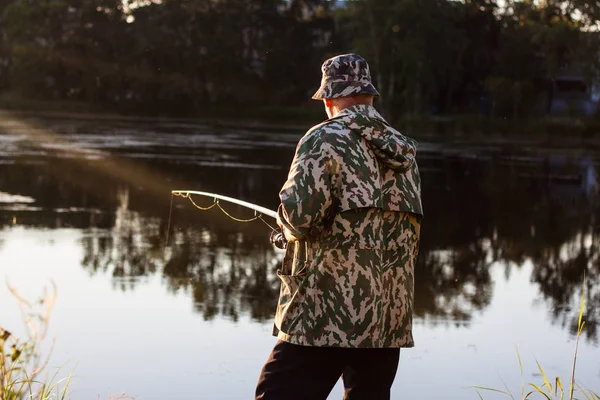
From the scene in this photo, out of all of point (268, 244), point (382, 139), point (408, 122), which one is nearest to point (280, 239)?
point (382, 139)

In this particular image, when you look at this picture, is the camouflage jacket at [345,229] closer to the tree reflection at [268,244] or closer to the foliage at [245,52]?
the tree reflection at [268,244]

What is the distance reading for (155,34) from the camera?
230 feet

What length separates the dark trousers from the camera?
14.8 ft

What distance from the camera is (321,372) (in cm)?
453

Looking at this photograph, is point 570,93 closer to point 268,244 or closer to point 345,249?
point 268,244

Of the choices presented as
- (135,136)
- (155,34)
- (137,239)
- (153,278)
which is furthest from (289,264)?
(155,34)

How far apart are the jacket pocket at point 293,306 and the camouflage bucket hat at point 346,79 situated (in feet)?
2.27

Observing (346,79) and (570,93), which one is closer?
(346,79)

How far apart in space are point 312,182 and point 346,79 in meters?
Result: 0.43

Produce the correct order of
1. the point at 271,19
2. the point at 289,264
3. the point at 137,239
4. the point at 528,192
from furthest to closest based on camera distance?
the point at 271,19 < the point at 528,192 < the point at 137,239 < the point at 289,264

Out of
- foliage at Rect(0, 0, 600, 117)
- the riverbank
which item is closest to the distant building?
foliage at Rect(0, 0, 600, 117)

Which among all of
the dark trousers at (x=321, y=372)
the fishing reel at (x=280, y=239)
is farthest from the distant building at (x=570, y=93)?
the dark trousers at (x=321, y=372)

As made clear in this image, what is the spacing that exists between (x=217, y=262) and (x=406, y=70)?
5106 cm

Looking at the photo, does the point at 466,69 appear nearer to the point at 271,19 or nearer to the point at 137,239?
the point at 271,19
